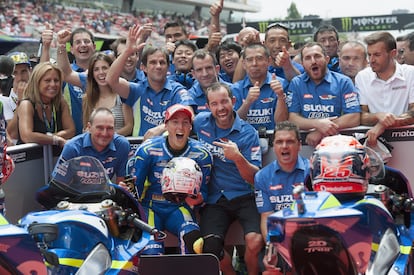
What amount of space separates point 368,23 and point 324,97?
37.7 m

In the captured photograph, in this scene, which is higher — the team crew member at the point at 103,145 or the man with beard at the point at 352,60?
the man with beard at the point at 352,60

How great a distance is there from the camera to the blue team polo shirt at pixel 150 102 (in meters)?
8.33

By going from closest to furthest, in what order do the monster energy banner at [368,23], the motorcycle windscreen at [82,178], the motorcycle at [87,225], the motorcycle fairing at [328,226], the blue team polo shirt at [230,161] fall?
the motorcycle fairing at [328,226]
the motorcycle at [87,225]
the motorcycle windscreen at [82,178]
the blue team polo shirt at [230,161]
the monster energy banner at [368,23]

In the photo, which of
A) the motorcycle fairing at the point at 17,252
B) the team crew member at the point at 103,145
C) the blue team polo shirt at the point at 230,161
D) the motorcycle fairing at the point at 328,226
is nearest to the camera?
the motorcycle fairing at the point at 17,252

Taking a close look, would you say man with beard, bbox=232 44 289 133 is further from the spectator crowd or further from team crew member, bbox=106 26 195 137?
team crew member, bbox=106 26 195 137

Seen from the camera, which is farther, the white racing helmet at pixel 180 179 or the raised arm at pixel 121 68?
the raised arm at pixel 121 68

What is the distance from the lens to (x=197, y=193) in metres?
6.83

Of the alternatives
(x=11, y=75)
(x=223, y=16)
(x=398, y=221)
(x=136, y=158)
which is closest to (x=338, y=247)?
(x=398, y=221)

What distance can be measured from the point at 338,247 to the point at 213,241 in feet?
8.03

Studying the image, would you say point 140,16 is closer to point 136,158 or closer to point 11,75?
point 11,75

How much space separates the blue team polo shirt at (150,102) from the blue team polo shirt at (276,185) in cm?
168

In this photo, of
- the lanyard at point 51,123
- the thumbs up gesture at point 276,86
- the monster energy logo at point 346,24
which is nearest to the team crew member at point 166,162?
the thumbs up gesture at point 276,86

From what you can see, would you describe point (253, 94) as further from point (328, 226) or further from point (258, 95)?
point (328, 226)

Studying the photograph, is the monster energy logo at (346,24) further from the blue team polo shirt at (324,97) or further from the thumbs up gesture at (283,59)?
the blue team polo shirt at (324,97)
